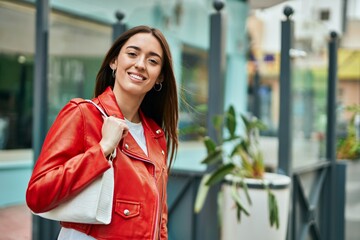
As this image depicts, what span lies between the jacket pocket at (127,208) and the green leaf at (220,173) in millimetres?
1826

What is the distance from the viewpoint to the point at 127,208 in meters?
1.36

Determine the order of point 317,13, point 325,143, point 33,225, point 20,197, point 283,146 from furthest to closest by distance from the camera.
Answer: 1. point 317,13
2. point 20,197
3. point 325,143
4. point 283,146
5. point 33,225

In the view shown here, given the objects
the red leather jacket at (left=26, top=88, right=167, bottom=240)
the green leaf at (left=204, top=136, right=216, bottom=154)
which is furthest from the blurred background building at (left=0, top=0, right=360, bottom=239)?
the red leather jacket at (left=26, top=88, right=167, bottom=240)

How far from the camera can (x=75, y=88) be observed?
5559 mm

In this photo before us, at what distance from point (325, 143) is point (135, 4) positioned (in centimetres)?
325

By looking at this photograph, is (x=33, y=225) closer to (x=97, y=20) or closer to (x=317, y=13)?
(x=97, y=20)

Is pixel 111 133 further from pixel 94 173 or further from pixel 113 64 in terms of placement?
pixel 113 64

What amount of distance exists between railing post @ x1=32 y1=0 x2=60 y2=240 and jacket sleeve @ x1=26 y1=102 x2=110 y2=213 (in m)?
2.19

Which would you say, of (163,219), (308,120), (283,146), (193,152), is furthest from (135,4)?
(163,219)

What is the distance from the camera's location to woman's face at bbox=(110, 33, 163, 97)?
148cm

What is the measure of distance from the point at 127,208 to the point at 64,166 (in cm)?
24

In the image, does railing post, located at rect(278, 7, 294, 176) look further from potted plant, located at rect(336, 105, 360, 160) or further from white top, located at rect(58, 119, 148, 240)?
white top, located at rect(58, 119, 148, 240)

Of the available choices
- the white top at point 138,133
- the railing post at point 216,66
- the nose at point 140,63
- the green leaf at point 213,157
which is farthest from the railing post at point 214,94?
the nose at point 140,63

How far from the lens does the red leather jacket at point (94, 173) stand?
4.10 ft
